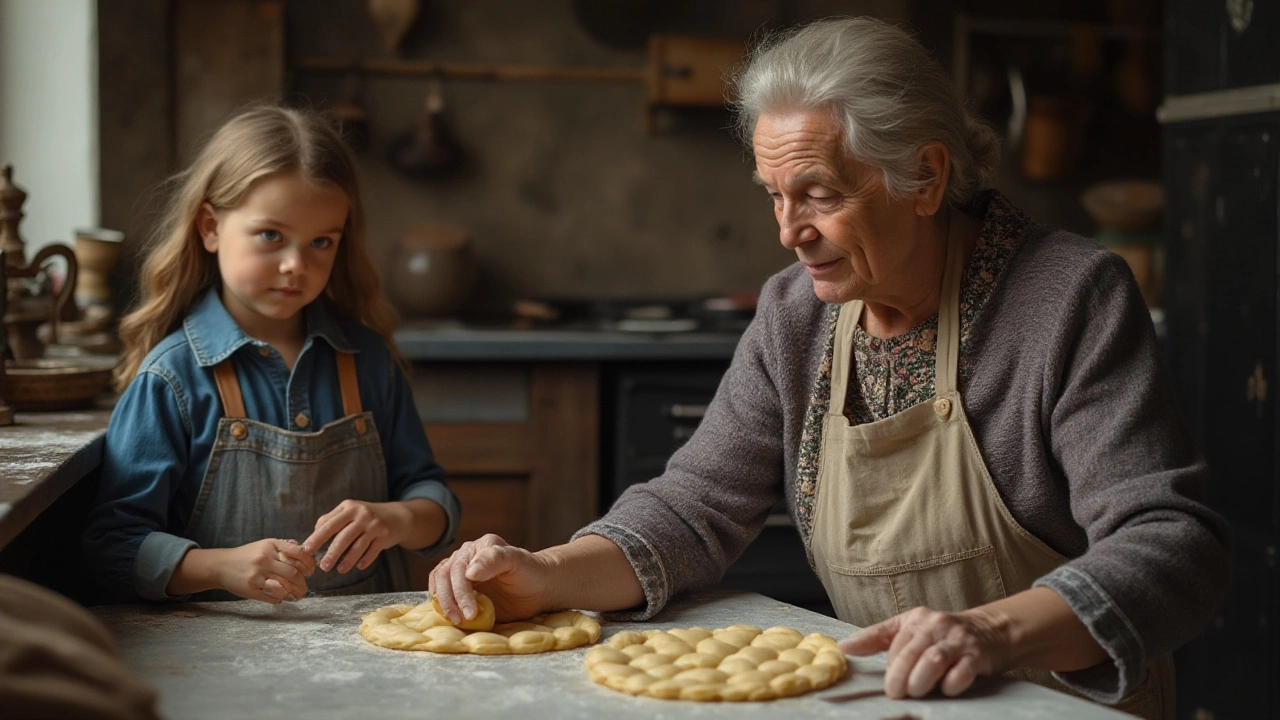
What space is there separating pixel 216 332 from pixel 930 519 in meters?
1.08

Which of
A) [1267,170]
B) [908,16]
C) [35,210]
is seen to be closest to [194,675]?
[1267,170]

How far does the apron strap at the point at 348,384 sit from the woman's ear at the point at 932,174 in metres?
0.92

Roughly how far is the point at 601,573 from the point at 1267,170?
181cm

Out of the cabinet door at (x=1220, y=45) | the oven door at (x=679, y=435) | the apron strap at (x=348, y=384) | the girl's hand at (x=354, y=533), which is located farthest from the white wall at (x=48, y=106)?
the cabinet door at (x=1220, y=45)

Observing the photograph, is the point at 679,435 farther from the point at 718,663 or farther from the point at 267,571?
the point at 718,663

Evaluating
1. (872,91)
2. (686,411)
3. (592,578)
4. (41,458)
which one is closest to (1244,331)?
(686,411)

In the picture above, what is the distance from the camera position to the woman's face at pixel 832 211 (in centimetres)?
160

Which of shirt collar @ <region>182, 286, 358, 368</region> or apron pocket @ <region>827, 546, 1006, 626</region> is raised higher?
shirt collar @ <region>182, 286, 358, 368</region>

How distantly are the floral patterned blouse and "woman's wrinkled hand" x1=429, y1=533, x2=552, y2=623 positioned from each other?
43 centimetres

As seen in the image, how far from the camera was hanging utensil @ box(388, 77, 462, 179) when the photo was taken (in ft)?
12.8

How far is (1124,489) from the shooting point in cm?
145

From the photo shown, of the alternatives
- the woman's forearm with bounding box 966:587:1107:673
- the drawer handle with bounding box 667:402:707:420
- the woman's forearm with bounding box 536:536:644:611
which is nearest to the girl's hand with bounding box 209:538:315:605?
the woman's forearm with bounding box 536:536:644:611

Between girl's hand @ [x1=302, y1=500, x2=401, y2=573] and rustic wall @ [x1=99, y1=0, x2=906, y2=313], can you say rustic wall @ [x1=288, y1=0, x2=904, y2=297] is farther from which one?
girl's hand @ [x1=302, y1=500, x2=401, y2=573]

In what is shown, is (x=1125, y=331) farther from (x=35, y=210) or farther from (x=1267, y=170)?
(x=35, y=210)
